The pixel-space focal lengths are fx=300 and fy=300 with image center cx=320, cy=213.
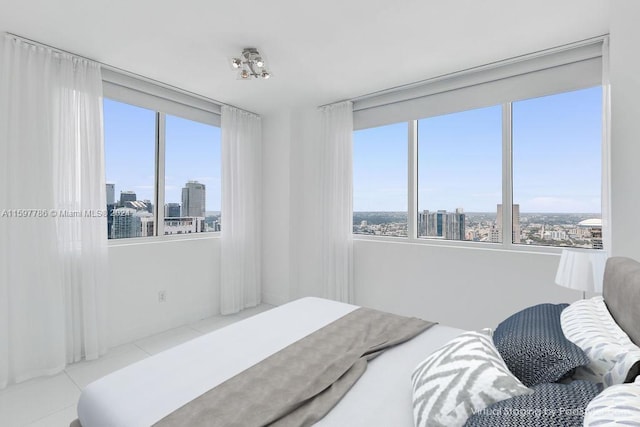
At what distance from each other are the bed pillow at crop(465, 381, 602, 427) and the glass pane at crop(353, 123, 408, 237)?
2745 mm

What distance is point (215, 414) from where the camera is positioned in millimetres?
1044

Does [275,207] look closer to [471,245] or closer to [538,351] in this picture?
[471,245]

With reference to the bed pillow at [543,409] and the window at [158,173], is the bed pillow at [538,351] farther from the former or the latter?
the window at [158,173]

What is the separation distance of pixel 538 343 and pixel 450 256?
6.52ft

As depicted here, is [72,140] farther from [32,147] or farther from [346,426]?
[346,426]

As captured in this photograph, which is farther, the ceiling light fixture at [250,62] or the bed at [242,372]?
the ceiling light fixture at [250,62]

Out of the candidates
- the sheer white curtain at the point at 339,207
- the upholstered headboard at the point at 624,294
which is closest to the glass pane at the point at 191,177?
the sheer white curtain at the point at 339,207

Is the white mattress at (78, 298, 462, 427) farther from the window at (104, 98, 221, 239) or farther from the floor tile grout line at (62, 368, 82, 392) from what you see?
the window at (104, 98, 221, 239)

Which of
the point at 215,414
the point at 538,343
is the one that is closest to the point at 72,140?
the point at 215,414

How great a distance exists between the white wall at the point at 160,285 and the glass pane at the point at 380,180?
6.24 ft

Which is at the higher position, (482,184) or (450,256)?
(482,184)

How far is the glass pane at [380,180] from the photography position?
3.53 m

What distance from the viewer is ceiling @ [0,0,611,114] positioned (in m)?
1.95

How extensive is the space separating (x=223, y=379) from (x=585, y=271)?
2057 millimetres
